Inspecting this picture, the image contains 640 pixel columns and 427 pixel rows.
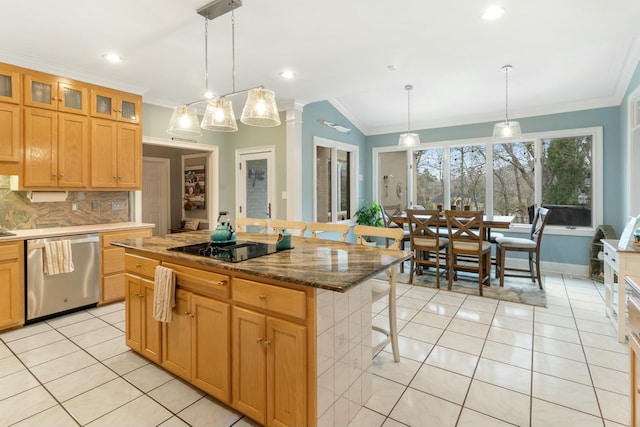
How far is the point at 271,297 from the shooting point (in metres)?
1.61

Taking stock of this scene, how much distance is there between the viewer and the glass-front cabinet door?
3053 millimetres

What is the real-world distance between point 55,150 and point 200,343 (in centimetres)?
287

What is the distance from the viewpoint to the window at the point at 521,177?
4.79m

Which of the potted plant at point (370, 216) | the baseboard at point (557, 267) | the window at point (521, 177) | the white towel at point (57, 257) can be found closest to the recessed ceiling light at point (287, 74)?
the white towel at point (57, 257)

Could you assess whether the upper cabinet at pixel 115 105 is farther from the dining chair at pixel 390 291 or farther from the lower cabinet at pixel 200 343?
the dining chair at pixel 390 291

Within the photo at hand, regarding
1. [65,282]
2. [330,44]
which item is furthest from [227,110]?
[65,282]

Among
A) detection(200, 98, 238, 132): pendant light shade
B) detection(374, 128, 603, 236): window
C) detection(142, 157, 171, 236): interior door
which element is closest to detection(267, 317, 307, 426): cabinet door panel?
detection(200, 98, 238, 132): pendant light shade

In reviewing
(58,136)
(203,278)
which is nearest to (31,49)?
(58,136)

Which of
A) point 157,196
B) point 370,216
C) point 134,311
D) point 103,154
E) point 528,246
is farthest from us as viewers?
point 157,196

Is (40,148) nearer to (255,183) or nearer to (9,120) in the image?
(9,120)

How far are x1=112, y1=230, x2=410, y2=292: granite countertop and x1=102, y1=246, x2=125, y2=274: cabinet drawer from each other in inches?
51.7

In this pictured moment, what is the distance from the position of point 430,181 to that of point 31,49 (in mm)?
5736

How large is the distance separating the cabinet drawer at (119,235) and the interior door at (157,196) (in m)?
3.10

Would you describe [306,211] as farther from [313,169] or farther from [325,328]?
[325,328]
